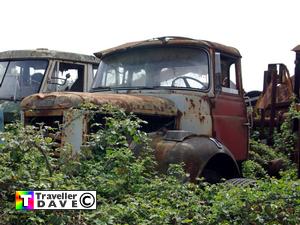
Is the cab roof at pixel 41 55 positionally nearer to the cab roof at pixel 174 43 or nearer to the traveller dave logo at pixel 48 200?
the cab roof at pixel 174 43

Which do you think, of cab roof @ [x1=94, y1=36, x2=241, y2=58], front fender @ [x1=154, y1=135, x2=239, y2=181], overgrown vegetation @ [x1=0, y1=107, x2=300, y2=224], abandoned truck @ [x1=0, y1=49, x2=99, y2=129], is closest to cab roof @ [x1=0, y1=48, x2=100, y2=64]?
abandoned truck @ [x1=0, y1=49, x2=99, y2=129]

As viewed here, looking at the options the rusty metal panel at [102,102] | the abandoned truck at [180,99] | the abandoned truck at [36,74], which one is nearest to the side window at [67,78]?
the abandoned truck at [36,74]

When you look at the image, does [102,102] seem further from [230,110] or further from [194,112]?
[230,110]

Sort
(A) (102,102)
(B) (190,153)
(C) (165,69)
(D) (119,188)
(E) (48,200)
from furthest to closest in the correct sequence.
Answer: (C) (165,69) → (B) (190,153) → (A) (102,102) → (D) (119,188) → (E) (48,200)

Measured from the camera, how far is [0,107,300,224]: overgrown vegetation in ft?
12.6

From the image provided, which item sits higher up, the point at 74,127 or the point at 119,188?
the point at 74,127

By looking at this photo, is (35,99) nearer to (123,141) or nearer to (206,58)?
(123,141)

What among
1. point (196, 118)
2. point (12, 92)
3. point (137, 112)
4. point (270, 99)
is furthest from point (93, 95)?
point (270, 99)

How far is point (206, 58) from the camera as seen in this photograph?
6281 mm

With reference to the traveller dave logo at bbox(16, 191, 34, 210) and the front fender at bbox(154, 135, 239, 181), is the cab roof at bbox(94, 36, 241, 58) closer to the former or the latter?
the front fender at bbox(154, 135, 239, 181)

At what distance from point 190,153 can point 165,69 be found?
130cm

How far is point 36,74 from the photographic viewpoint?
357 inches

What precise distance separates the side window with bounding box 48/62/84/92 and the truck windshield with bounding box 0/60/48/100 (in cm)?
21

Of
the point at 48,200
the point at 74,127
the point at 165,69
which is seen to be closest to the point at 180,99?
the point at 165,69
